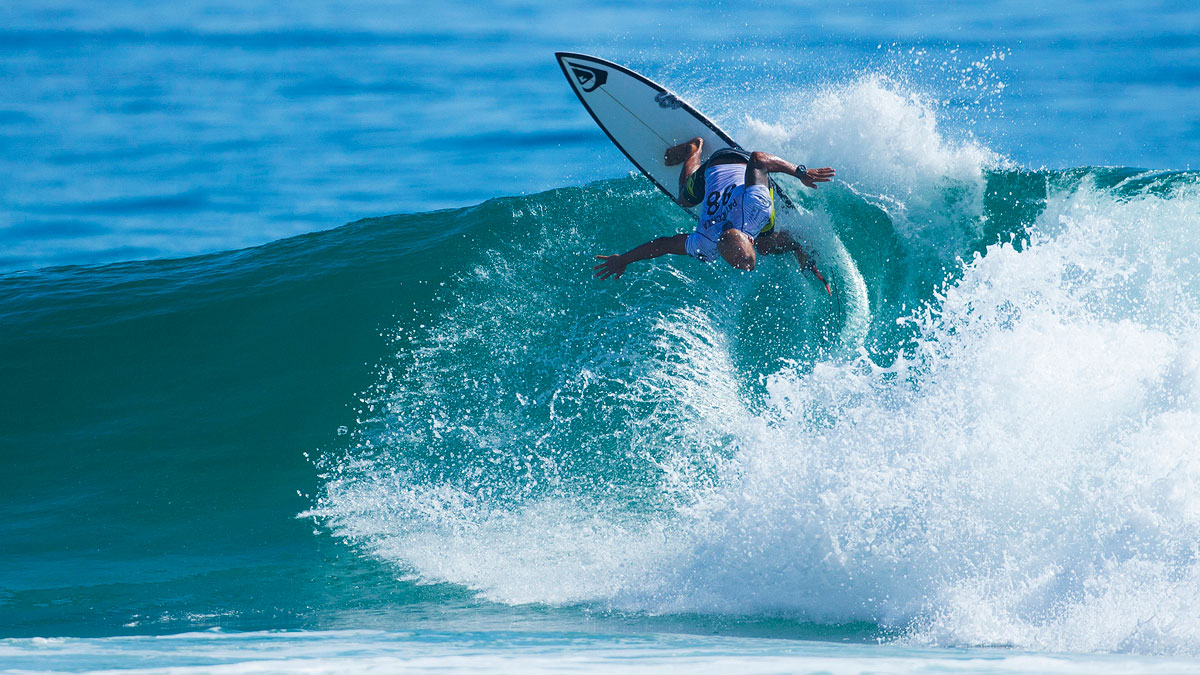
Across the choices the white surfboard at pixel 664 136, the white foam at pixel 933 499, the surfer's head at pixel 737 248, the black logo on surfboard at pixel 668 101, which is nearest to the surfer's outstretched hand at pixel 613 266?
the surfer's head at pixel 737 248

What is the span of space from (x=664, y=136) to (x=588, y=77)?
2.69 ft

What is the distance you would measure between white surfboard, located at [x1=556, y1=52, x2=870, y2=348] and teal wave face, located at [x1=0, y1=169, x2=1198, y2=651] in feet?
0.58

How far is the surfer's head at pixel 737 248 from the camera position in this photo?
6520 mm

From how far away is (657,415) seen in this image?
6.84 meters

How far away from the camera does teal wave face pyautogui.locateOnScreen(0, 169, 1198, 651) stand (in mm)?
5043

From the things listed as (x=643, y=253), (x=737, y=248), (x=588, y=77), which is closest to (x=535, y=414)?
(x=643, y=253)

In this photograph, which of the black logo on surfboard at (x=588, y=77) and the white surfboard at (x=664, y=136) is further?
the black logo on surfboard at (x=588, y=77)

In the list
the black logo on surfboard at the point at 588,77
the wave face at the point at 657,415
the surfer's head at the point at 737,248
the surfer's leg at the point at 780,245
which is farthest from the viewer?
the black logo on surfboard at the point at 588,77

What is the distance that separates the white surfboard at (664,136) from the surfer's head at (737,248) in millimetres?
710

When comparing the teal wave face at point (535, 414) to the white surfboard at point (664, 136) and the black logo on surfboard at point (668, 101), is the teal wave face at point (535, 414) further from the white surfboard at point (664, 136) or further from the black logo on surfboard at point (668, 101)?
the black logo on surfboard at point (668, 101)

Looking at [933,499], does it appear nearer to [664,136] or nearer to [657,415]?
[657,415]

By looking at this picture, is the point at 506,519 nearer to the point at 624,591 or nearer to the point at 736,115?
the point at 624,591

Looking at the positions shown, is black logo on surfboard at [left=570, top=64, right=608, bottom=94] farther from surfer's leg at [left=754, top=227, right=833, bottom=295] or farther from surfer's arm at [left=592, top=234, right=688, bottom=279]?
surfer's leg at [left=754, top=227, right=833, bottom=295]

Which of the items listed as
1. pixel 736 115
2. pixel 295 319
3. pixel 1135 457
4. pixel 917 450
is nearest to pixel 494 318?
pixel 295 319
